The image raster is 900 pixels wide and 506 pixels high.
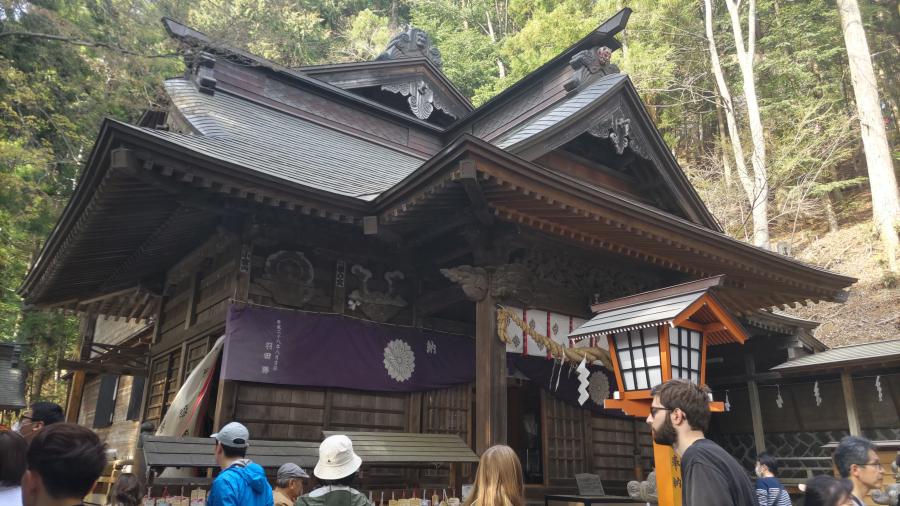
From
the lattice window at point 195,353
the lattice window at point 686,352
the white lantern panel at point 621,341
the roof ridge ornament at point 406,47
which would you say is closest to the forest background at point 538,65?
the roof ridge ornament at point 406,47

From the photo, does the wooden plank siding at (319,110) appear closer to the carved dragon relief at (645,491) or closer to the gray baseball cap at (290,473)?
the carved dragon relief at (645,491)

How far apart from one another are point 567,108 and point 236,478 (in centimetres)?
746

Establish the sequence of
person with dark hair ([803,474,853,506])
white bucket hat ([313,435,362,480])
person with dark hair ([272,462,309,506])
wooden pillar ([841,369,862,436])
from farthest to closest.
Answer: wooden pillar ([841,369,862,436]) < person with dark hair ([272,462,309,506]) < white bucket hat ([313,435,362,480]) < person with dark hair ([803,474,853,506])

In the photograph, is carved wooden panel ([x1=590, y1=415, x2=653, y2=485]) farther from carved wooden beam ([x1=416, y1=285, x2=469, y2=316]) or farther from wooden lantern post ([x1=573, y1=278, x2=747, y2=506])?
wooden lantern post ([x1=573, y1=278, x2=747, y2=506])

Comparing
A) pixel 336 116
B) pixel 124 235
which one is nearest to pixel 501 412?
pixel 124 235

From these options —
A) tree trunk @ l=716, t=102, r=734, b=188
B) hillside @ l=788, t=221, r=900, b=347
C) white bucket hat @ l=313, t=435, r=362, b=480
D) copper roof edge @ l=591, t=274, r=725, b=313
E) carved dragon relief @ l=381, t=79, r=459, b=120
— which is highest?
tree trunk @ l=716, t=102, r=734, b=188

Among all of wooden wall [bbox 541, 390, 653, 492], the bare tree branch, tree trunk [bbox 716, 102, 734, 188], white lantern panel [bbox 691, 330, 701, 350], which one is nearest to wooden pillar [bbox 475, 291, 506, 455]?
white lantern panel [bbox 691, 330, 701, 350]

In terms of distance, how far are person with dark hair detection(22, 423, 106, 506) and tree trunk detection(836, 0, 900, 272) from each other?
70.7ft

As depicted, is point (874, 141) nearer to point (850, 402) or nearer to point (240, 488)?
point (850, 402)

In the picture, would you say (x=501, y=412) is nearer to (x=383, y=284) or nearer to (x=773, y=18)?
(x=383, y=284)

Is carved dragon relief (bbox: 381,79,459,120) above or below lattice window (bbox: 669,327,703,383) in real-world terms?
above

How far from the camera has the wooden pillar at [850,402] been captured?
34.1ft

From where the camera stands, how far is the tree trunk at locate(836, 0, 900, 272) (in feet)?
60.0

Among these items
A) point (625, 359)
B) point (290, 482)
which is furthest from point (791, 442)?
point (290, 482)
